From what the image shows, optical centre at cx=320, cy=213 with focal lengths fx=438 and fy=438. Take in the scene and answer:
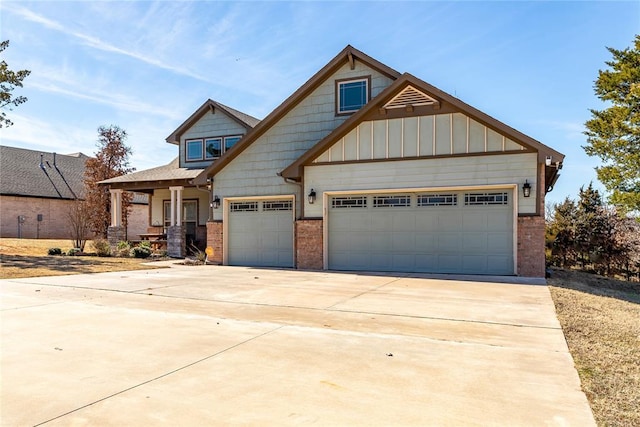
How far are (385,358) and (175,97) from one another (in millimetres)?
17385

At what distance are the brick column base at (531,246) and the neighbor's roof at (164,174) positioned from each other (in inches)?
526

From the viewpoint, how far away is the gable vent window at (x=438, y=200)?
500 inches

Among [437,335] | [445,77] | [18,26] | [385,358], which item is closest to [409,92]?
[445,77]

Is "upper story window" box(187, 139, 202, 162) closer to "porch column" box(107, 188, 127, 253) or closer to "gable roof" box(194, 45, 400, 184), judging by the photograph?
"porch column" box(107, 188, 127, 253)

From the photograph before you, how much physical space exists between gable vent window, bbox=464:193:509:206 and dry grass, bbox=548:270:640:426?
3875mm

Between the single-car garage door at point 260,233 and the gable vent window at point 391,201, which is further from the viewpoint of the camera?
the single-car garage door at point 260,233

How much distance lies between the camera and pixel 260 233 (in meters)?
15.8

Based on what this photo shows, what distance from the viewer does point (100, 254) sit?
19.4m

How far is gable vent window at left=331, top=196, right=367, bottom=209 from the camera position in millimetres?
13812

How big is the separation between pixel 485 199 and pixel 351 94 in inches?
231

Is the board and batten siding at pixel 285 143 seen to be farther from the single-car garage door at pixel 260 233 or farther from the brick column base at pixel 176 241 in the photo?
the brick column base at pixel 176 241

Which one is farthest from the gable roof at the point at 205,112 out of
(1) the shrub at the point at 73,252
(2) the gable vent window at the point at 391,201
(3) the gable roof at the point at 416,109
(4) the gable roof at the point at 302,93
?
(2) the gable vent window at the point at 391,201

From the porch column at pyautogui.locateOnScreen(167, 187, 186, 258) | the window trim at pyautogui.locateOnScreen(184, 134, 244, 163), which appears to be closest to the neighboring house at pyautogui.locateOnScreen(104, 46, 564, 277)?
the porch column at pyautogui.locateOnScreen(167, 187, 186, 258)

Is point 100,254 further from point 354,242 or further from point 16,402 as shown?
point 16,402
